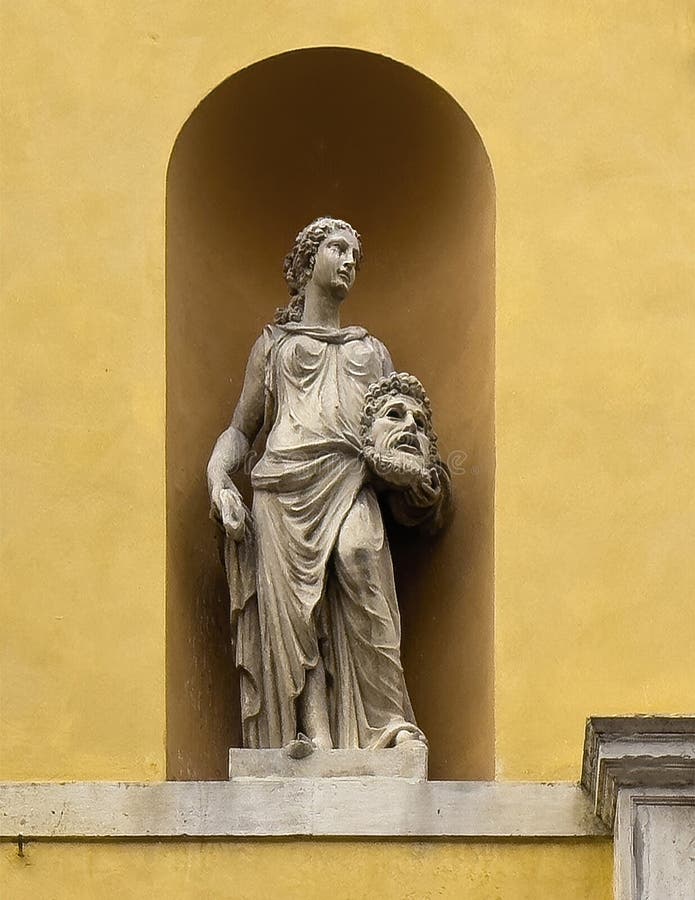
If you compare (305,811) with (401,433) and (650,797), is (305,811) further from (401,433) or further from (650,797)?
(401,433)

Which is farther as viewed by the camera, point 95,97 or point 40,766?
point 95,97

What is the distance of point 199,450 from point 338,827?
1.50 m

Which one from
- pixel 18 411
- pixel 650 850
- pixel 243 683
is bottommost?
pixel 650 850

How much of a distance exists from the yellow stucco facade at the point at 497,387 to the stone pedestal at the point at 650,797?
0.58ft

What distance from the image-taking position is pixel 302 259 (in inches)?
428

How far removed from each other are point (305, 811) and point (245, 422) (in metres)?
1.44

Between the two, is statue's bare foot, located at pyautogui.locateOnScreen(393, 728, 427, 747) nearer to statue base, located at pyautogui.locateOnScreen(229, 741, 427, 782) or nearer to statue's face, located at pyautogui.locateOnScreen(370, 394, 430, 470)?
statue base, located at pyautogui.locateOnScreen(229, 741, 427, 782)

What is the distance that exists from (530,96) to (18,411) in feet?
6.37

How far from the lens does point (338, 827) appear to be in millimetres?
9883

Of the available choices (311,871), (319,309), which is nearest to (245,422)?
(319,309)

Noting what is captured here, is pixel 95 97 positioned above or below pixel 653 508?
above

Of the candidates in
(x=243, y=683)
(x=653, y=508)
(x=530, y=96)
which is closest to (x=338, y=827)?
(x=243, y=683)

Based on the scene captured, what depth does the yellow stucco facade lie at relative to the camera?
10062 millimetres

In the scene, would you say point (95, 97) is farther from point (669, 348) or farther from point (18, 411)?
point (669, 348)
